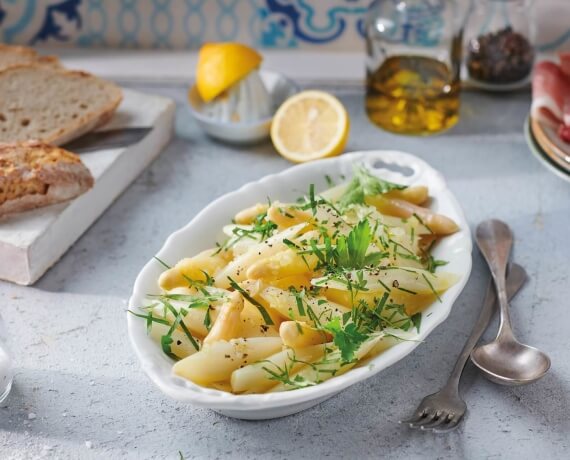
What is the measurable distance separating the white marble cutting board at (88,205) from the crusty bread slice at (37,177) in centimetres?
2

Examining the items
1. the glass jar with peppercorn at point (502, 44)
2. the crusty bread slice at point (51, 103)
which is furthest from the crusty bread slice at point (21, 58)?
the glass jar with peppercorn at point (502, 44)

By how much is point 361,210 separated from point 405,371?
0.27 m

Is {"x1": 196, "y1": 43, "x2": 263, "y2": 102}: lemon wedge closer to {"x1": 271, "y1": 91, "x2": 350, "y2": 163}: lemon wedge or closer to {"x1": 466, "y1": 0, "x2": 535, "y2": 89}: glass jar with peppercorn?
{"x1": 271, "y1": 91, "x2": 350, "y2": 163}: lemon wedge

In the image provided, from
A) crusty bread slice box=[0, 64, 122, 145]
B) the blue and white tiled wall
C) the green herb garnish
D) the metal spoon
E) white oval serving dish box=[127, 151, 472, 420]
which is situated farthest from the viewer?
the blue and white tiled wall

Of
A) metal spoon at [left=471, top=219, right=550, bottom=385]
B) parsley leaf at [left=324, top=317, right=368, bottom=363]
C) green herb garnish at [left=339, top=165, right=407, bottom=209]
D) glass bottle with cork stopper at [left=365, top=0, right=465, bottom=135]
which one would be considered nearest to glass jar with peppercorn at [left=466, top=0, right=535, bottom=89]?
glass bottle with cork stopper at [left=365, top=0, right=465, bottom=135]

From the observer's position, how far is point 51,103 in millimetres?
1844

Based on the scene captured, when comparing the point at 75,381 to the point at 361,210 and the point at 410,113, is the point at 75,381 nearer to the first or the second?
the point at 361,210

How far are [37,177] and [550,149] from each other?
0.97 m

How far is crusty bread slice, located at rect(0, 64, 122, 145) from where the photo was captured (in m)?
1.78

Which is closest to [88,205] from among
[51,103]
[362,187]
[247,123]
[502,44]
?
[51,103]

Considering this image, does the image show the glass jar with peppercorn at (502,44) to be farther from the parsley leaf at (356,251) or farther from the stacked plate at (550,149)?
the parsley leaf at (356,251)

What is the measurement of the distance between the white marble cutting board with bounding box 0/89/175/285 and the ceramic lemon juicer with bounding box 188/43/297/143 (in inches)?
3.7

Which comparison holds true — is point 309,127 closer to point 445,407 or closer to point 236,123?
point 236,123

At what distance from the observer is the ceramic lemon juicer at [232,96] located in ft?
6.08
